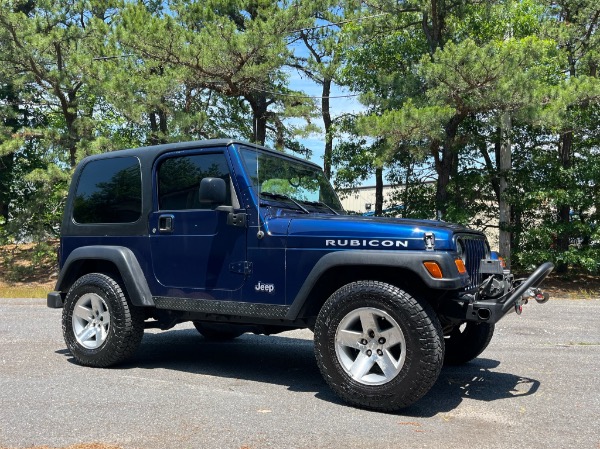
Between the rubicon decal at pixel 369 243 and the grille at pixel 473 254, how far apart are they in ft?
1.76

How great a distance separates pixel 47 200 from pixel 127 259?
18676 millimetres

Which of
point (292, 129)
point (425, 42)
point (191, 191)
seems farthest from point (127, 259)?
point (292, 129)

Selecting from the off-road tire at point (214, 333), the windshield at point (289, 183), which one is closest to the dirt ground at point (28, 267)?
the off-road tire at point (214, 333)

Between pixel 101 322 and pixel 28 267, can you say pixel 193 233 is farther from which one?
pixel 28 267

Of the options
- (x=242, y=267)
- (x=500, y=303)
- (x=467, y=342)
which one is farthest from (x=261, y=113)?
(x=500, y=303)

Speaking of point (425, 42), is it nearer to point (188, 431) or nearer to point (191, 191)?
point (191, 191)

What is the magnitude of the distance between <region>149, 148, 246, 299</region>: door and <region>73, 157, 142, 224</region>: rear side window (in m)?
0.29

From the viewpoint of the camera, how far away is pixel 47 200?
22516 mm

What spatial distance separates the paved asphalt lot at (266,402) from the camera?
378cm

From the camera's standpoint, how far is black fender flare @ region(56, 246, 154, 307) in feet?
18.1

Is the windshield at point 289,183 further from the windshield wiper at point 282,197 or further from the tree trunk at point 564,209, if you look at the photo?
the tree trunk at point 564,209

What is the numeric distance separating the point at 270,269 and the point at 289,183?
Result: 1104mm

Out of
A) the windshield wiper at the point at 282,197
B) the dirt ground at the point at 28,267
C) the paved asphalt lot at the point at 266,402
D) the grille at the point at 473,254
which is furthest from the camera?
the dirt ground at the point at 28,267

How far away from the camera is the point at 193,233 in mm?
5324
